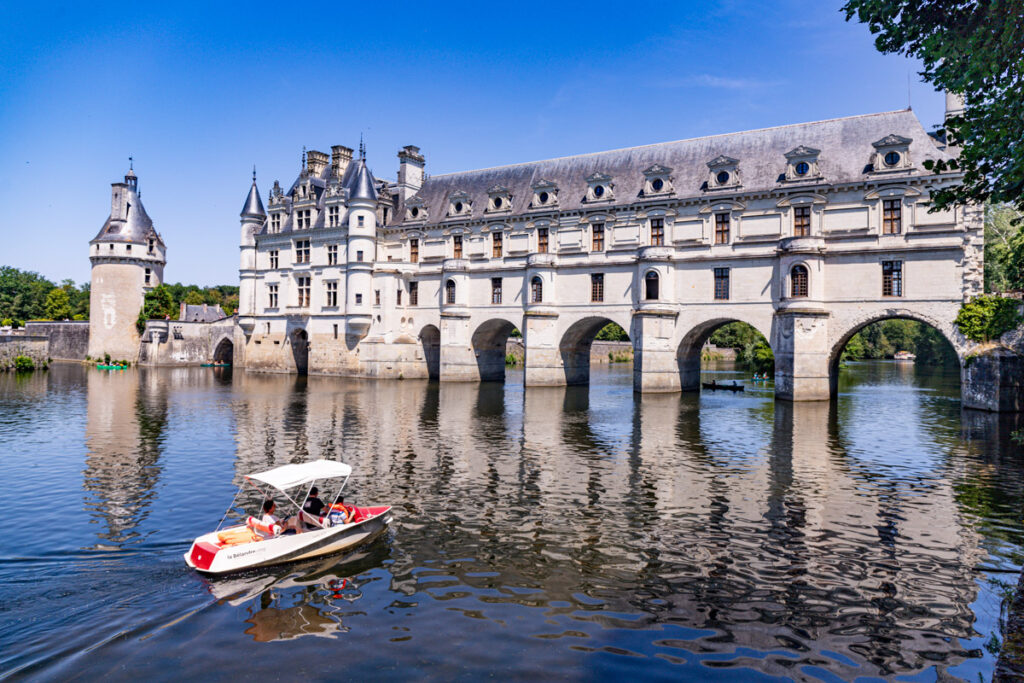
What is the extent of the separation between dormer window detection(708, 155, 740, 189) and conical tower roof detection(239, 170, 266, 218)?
46.8m

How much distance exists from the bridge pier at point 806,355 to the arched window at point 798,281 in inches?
57.8

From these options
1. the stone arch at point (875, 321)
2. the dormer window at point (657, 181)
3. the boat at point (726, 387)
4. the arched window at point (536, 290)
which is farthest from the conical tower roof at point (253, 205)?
the stone arch at point (875, 321)

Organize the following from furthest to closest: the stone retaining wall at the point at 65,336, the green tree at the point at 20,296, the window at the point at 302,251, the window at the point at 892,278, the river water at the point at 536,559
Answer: the green tree at the point at 20,296 → the stone retaining wall at the point at 65,336 → the window at the point at 302,251 → the window at the point at 892,278 → the river water at the point at 536,559

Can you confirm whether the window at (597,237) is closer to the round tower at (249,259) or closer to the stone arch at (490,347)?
the stone arch at (490,347)

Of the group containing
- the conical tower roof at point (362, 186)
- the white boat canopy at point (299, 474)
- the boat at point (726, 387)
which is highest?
the conical tower roof at point (362, 186)

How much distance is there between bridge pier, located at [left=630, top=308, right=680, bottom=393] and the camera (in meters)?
42.1

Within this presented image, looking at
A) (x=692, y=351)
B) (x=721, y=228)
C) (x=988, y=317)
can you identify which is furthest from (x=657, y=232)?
(x=988, y=317)

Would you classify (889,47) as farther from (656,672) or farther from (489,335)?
(489,335)

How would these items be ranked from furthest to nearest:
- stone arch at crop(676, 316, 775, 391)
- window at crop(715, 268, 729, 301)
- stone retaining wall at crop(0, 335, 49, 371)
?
stone retaining wall at crop(0, 335, 49, 371)
stone arch at crop(676, 316, 775, 391)
window at crop(715, 268, 729, 301)

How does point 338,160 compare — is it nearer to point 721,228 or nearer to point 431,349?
point 431,349

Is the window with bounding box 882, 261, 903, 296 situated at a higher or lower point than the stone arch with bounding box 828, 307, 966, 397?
higher

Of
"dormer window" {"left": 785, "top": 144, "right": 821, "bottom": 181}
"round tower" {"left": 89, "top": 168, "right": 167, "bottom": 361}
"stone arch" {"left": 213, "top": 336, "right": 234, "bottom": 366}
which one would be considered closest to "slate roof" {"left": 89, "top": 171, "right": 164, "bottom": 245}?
"round tower" {"left": 89, "top": 168, "right": 167, "bottom": 361}

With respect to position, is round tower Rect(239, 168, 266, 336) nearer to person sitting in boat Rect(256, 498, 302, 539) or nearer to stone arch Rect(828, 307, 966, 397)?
stone arch Rect(828, 307, 966, 397)

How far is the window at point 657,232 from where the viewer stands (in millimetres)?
43375
